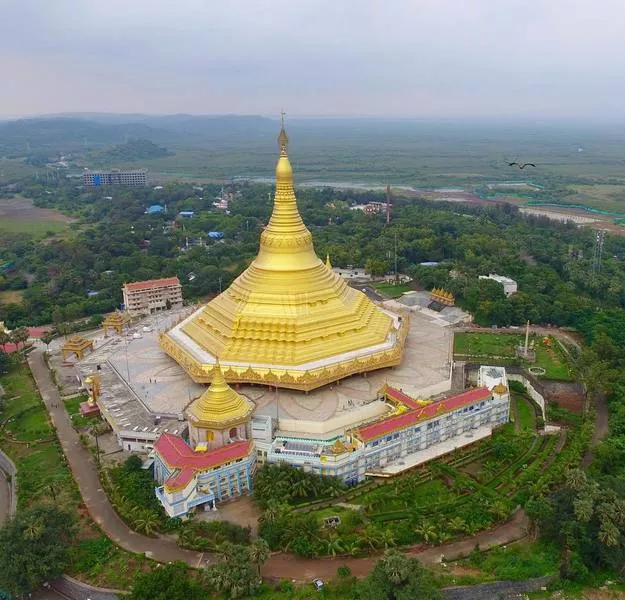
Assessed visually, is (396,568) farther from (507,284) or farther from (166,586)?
(507,284)

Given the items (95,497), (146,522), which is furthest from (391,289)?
(146,522)

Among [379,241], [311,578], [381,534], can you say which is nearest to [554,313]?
[379,241]

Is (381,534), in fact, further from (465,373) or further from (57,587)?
(465,373)

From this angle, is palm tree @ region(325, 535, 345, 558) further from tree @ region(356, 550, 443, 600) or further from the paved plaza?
the paved plaza

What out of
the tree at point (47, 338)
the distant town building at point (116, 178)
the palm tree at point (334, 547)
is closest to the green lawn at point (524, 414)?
the palm tree at point (334, 547)

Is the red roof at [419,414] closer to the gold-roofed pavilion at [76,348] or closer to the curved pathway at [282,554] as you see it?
the curved pathway at [282,554]

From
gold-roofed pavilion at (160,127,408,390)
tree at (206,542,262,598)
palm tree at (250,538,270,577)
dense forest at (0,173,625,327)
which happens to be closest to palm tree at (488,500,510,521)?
palm tree at (250,538,270,577)
